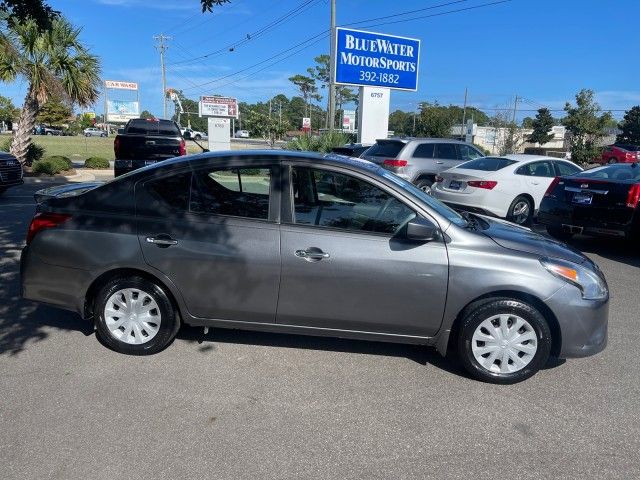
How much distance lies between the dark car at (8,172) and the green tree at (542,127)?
5326 centimetres

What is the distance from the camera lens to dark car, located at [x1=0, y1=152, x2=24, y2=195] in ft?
36.4

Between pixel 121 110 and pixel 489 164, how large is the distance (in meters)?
68.0

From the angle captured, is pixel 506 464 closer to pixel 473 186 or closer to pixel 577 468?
pixel 577 468

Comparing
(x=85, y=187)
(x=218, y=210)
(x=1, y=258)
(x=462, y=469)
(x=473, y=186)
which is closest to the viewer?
(x=462, y=469)

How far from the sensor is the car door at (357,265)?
370 centimetres

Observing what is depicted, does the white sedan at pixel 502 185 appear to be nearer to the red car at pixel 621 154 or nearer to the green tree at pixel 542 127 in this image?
the red car at pixel 621 154

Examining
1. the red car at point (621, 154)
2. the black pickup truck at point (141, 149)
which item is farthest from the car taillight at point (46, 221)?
the red car at point (621, 154)

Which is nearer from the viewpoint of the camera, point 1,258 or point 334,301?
point 334,301

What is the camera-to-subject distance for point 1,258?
6609 mm

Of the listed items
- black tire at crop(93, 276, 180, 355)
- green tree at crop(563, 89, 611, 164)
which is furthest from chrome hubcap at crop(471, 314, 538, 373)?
green tree at crop(563, 89, 611, 164)

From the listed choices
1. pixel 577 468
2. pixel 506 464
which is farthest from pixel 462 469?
pixel 577 468

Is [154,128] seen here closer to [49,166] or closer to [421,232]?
[49,166]

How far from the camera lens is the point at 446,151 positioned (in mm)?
13086

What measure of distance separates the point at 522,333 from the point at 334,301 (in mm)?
1386
